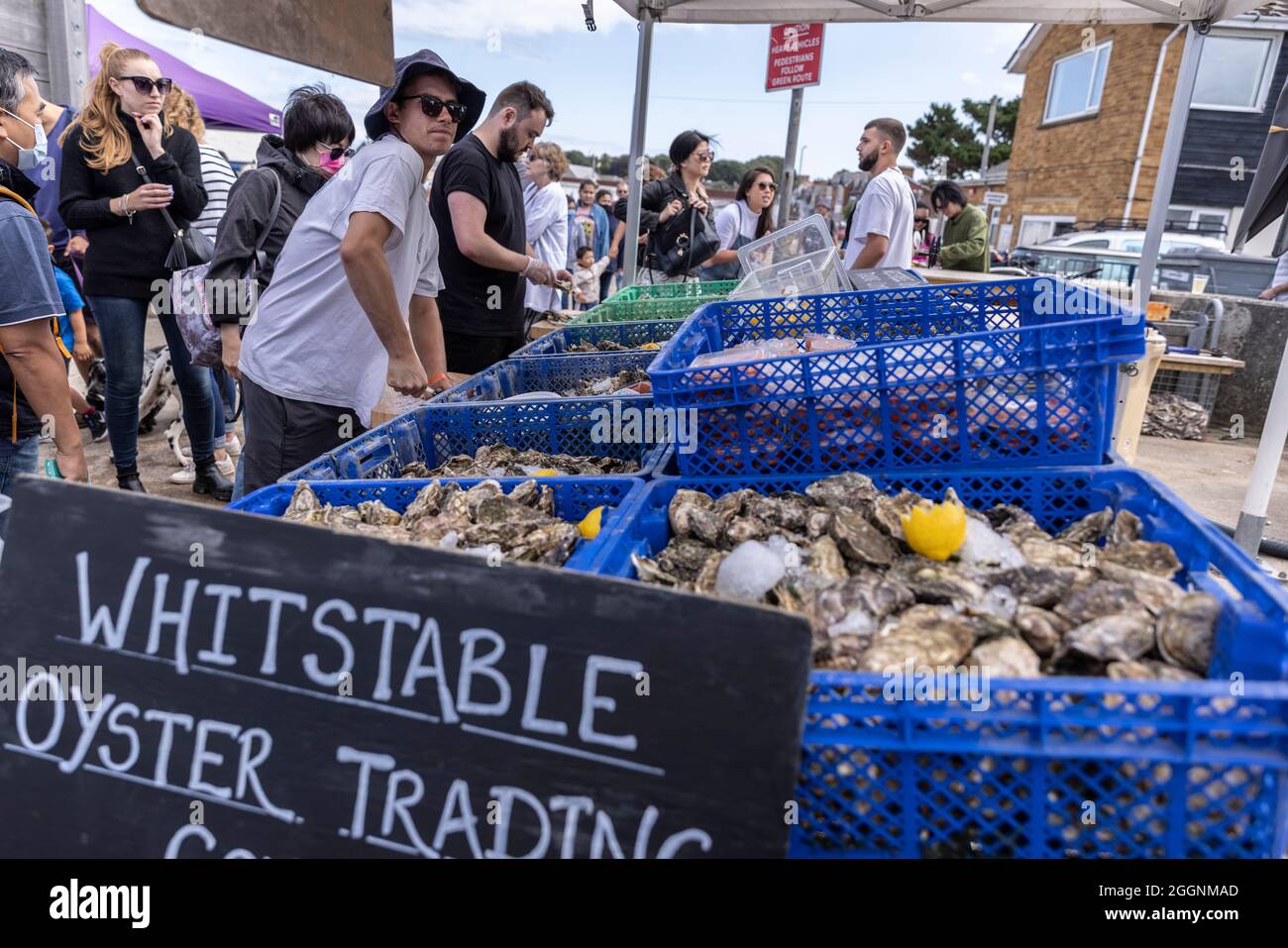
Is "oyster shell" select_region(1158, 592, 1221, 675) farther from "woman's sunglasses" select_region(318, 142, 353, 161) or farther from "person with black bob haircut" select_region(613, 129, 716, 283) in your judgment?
"person with black bob haircut" select_region(613, 129, 716, 283)

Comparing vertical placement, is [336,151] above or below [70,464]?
above

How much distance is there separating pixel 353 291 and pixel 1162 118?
2321 centimetres

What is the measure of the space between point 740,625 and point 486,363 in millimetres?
3423

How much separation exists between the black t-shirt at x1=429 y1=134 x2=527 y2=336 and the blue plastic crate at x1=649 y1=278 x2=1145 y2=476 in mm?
2014

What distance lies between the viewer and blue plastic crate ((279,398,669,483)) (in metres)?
2.57

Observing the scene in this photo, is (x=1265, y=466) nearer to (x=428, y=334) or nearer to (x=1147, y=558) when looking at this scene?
(x=1147, y=558)

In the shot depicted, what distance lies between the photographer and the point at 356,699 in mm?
1243

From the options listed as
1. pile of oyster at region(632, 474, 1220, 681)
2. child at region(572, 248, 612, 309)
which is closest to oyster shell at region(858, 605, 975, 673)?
pile of oyster at region(632, 474, 1220, 681)

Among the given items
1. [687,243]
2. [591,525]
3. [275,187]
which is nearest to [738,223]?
[687,243]

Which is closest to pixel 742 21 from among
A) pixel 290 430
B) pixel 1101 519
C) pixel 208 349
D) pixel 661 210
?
pixel 661 210

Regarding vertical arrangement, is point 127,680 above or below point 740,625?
below
